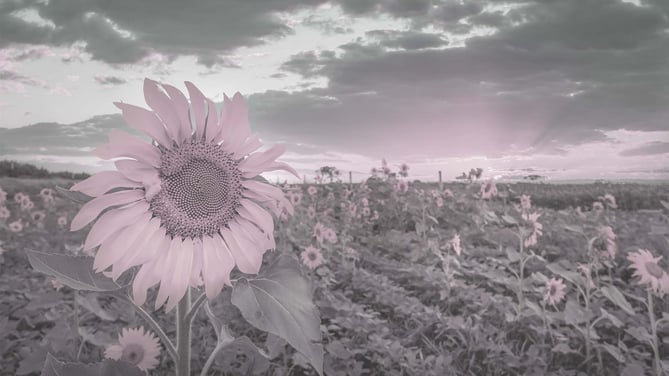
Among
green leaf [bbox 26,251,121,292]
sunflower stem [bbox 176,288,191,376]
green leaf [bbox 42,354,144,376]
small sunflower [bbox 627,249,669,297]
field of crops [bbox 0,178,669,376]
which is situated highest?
green leaf [bbox 26,251,121,292]

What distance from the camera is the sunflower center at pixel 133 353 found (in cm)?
245

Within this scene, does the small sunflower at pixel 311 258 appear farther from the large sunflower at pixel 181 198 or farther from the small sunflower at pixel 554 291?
the large sunflower at pixel 181 198

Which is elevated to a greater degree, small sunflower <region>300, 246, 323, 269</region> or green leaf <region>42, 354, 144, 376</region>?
green leaf <region>42, 354, 144, 376</region>

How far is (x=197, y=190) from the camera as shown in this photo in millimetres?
1158

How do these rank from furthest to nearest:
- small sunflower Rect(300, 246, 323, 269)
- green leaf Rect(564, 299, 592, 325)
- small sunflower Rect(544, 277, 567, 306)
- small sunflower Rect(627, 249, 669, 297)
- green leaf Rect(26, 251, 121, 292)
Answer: small sunflower Rect(300, 246, 323, 269)
small sunflower Rect(544, 277, 567, 306)
small sunflower Rect(627, 249, 669, 297)
green leaf Rect(564, 299, 592, 325)
green leaf Rect(26, 251, 121, 292)

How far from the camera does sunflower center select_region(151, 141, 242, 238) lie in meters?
1.11

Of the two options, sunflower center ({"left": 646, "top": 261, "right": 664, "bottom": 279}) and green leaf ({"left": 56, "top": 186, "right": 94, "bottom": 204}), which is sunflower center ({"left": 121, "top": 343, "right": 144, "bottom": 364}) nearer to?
green leaf ({"left": 56, "top": 186, "right": 94, "bottom": 204})

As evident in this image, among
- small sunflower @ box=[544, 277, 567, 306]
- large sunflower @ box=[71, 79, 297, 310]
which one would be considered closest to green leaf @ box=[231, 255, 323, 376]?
large sunflower @ box=[71, 79, 297, 310]

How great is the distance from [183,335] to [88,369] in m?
0.23

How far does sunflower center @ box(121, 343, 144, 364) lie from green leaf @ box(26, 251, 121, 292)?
1506mm

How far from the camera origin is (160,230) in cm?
109

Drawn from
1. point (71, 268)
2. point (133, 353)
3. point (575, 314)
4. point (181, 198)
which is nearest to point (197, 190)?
point (181, 198)

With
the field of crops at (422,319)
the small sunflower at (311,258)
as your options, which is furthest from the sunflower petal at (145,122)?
the small sunflower at (311,258)

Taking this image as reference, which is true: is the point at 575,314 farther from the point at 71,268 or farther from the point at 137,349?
the point at 71,268
